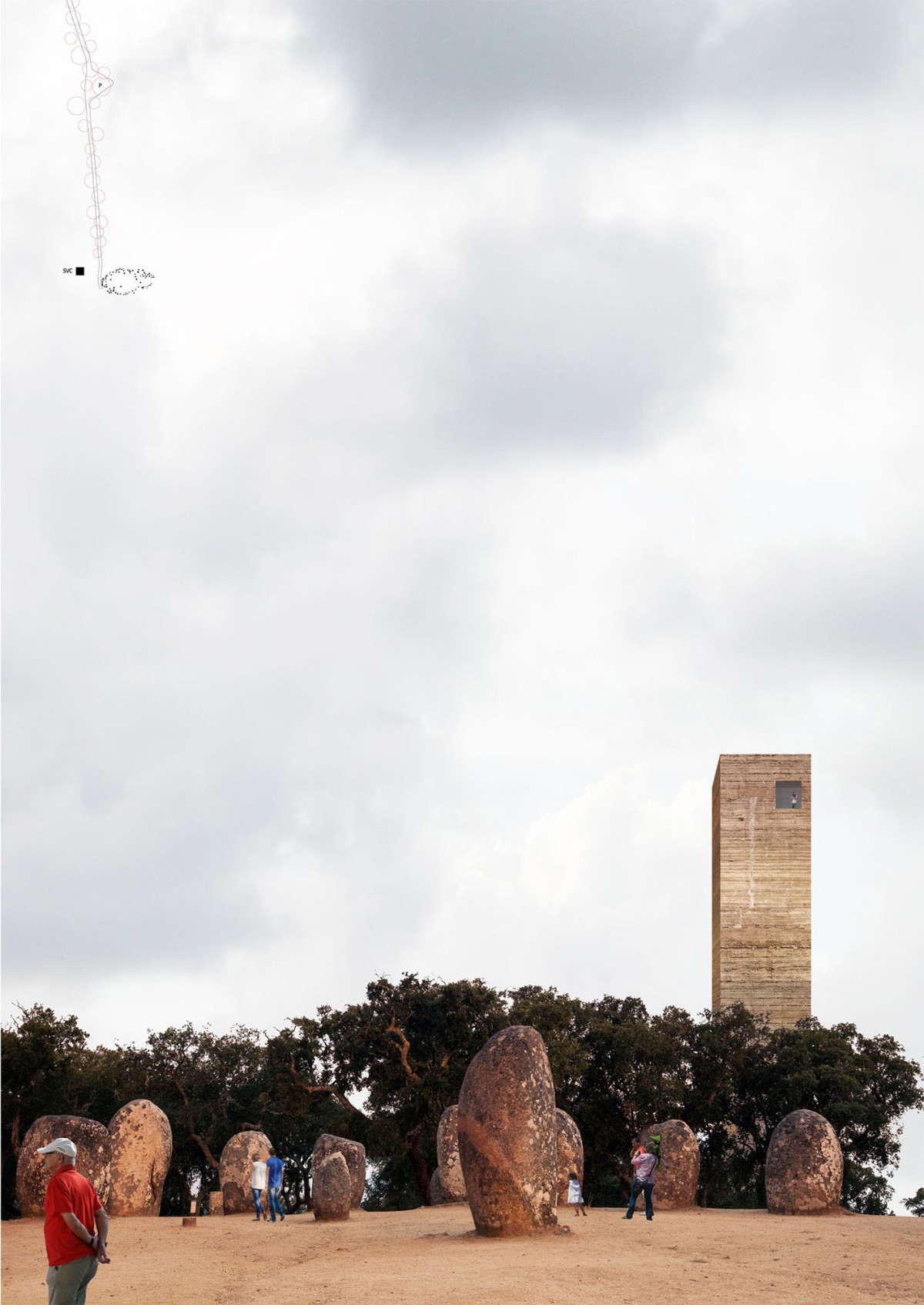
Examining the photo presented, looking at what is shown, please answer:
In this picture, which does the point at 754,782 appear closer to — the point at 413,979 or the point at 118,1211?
the point at 413,979

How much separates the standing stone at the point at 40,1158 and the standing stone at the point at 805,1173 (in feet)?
45.4

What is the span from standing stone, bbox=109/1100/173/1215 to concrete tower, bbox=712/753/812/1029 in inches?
1772

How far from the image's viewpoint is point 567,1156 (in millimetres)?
29234

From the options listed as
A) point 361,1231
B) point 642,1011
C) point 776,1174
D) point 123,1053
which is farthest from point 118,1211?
point 642,1011

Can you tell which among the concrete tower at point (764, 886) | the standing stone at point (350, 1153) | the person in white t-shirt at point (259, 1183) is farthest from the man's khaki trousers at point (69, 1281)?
the concrete tower at point (764, 886)

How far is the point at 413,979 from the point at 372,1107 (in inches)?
165

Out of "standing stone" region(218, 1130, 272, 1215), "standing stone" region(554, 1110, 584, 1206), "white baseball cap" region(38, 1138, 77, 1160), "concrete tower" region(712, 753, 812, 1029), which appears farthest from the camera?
"concrete tower" region(712, 753, 812, 1029)

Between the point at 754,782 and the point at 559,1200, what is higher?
the point at 754,782

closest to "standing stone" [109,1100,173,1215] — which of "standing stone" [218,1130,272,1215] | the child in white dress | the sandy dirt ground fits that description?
"standing stone" [218,1130,272,1215]

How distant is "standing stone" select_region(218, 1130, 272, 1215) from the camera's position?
106ft

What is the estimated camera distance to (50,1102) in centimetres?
4297

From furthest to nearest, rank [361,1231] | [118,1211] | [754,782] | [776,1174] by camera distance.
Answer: [754,782]
[118,1211]
[776,1174]
[361,1231]

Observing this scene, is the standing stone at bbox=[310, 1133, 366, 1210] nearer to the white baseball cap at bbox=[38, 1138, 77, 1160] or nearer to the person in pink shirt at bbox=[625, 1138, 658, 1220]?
the person in pink shirt at bbox=[625, 1138, 658, 1220]

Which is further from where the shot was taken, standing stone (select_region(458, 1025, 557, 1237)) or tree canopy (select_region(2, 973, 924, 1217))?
tree canopy (select_region(2, 973, 924, 1217))
